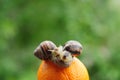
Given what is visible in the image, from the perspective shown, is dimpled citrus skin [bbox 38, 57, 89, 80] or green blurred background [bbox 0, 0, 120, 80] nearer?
dimpled citrus skin [bbox 38, 57, 89, 80]

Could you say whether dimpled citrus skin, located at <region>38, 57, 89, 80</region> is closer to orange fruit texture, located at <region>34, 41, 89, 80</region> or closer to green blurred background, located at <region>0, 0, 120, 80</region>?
orange fruit texture, located at <region>34, 41, 89, 80</region>

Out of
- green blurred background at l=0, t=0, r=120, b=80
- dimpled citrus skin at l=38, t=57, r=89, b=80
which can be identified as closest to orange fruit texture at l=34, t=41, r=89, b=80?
dimpled citrus skin at l=38, t=57, r=89, b=80

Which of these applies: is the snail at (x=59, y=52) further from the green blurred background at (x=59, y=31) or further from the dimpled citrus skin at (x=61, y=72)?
the green blurred background at (x=59, y=31)

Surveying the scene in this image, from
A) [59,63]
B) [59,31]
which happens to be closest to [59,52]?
[59,63]

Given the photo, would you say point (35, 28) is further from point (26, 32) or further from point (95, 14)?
point (95, 14)

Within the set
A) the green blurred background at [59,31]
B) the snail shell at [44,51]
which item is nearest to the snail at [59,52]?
the snail shell at [44,51]

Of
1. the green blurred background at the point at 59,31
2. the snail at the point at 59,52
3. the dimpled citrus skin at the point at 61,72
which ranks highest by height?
the green blurred background at the point at 59,31
